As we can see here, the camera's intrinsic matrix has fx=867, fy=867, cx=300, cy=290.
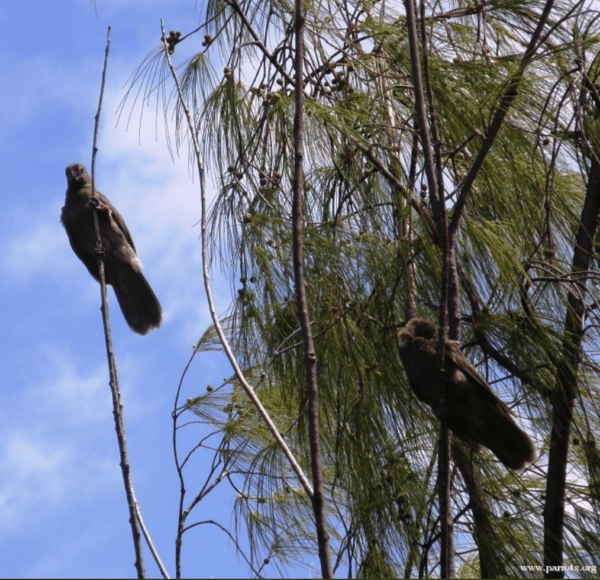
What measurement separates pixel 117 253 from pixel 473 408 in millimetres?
2630

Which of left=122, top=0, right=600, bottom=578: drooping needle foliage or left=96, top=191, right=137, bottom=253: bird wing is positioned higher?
left=96, top=191, right=137, bottom=253: bird wing

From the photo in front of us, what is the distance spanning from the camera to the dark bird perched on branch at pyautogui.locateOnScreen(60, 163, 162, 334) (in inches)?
173

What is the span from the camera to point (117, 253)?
14.6 ft

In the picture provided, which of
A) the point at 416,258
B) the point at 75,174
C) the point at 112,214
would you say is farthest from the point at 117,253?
the point at 416,258

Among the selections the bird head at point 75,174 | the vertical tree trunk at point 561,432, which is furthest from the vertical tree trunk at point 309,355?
the bird head at point 75,174

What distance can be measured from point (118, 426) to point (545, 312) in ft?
4.42

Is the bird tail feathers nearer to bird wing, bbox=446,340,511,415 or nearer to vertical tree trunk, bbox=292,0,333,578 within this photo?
bird wing, bbox=446,340,511,415

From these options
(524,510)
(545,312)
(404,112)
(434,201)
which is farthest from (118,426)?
(404,112)

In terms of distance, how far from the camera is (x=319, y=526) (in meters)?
1.52

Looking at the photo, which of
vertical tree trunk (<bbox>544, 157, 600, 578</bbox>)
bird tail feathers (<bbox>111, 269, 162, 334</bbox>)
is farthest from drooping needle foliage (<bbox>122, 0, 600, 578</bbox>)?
bird tail feathers (<bbox>111, 269, 162, 334</bbox>)

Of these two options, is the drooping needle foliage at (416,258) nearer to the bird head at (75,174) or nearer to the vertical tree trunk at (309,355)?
the vertical tree trunk at (309,355)

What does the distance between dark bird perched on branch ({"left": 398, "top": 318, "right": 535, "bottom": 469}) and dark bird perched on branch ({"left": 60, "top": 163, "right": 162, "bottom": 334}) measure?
2340mm

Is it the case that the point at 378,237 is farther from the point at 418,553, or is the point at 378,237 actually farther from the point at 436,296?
the point at 418,553

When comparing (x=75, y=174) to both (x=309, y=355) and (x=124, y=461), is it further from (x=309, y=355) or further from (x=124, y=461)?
(x=309, y=355)
